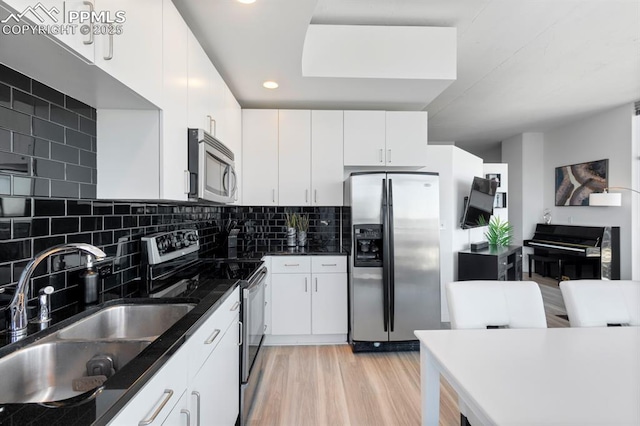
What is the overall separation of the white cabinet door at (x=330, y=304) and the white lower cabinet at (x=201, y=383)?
4.10 feet

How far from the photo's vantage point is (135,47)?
3.89 ft

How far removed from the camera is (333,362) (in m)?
2.69

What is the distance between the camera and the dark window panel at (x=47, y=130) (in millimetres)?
1180

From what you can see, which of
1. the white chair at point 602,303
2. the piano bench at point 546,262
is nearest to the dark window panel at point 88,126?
the white chair at point 602,303

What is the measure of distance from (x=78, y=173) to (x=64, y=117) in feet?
0.79

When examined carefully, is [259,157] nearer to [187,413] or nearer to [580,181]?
[187,413]

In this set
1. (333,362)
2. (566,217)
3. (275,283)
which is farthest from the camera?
(566,217)

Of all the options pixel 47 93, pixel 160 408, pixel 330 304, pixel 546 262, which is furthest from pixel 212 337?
pixel 546 262

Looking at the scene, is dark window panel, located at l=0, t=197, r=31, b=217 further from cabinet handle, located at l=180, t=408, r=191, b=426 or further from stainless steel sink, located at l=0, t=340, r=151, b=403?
cabinet handle, located at l=180, t=408, r=191, b=426

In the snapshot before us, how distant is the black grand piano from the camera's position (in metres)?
4.72

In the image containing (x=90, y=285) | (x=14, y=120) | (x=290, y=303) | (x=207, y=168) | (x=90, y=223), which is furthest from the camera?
(x=290, y=303)

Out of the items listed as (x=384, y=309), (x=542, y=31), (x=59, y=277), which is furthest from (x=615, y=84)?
(x=59, y=277)

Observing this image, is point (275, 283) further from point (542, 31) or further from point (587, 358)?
point (542, 31)

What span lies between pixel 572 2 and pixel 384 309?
288 centimetres
